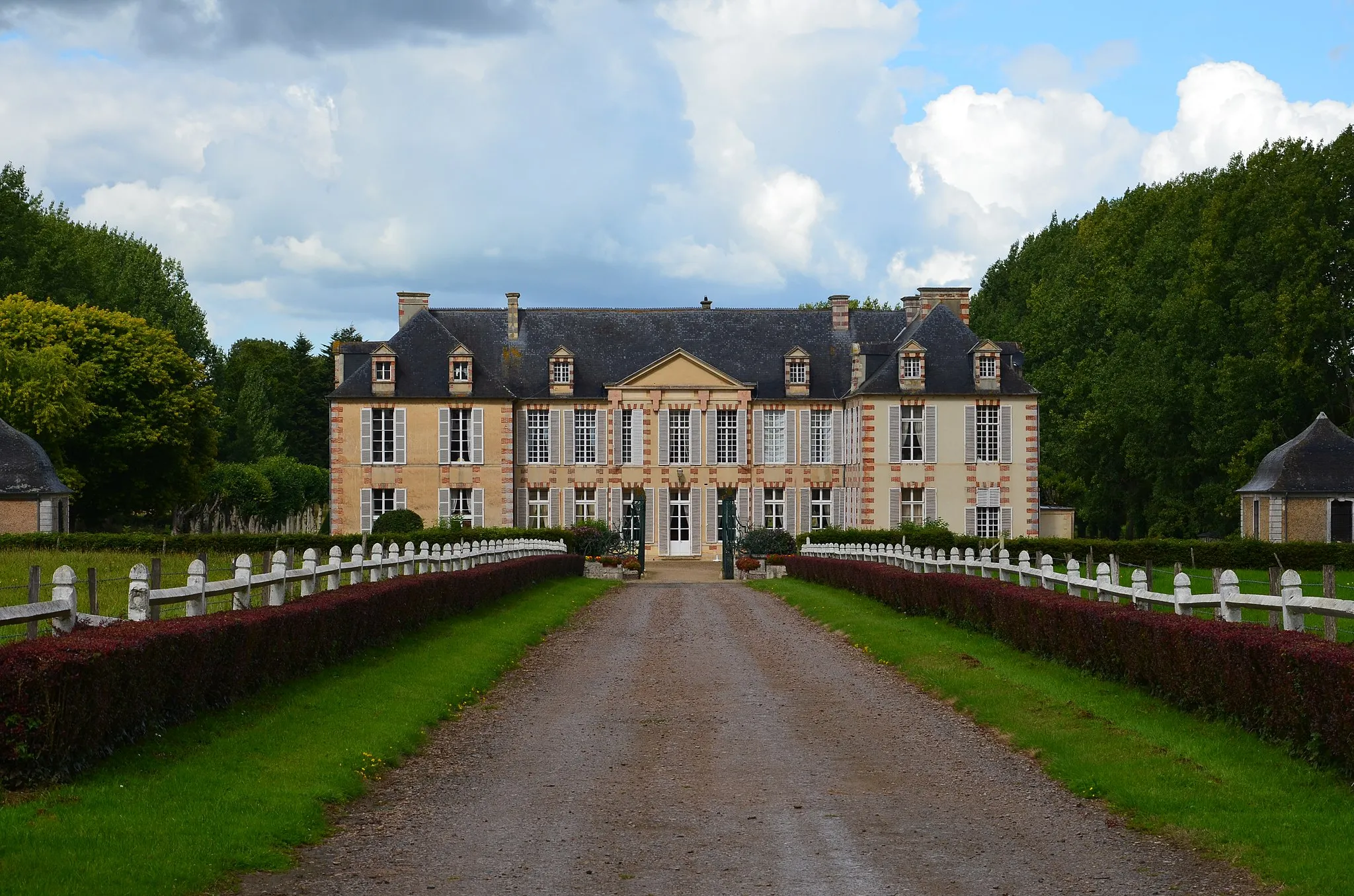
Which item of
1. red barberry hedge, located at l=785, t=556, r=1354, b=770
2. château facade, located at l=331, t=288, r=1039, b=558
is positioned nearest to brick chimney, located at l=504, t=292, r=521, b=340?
château facade, located at l=331, t=288, r=1039, b=558

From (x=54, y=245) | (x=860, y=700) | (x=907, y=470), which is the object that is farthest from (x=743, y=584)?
(x=54, y=245)

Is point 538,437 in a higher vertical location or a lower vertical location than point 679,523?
higher

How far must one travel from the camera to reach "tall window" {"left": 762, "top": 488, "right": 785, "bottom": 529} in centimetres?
6016

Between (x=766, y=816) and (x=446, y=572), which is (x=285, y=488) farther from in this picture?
(x=766, y=816)

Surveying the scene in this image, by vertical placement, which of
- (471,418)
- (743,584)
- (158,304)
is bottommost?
(743,584)

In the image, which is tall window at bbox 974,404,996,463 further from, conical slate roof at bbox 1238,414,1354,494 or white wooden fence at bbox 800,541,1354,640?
white wooden fence at bbox 800,541,1354,640

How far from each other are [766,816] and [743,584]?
33397mm

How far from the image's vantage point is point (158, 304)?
249ft

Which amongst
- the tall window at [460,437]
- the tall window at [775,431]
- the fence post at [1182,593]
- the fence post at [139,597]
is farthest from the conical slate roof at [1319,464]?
the fence post at [139,597]

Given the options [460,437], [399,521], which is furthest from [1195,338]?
[399,521]

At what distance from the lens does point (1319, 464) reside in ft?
151

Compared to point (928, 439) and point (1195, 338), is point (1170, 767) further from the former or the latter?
point (928, 439)

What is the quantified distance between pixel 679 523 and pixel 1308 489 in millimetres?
23274

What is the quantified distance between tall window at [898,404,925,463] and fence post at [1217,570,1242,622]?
1727 inches
